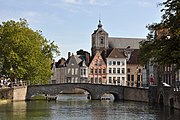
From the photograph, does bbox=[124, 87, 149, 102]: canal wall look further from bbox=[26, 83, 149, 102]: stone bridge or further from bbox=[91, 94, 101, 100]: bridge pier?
bbox=[91, 94, 101, 100]: bridge pier

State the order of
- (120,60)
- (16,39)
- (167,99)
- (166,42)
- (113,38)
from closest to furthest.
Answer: (166,42)
(167,99)
(16,39)
(120,60)
(113,38)

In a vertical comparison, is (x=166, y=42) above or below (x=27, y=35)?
below

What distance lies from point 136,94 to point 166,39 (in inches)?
1169

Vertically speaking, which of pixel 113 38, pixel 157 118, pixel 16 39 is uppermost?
pixel 113 38

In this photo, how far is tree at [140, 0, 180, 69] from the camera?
28391 millimetres

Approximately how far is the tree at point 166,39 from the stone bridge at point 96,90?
2473cm

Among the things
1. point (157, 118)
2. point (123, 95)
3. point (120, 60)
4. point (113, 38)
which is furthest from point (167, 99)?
point (113, 38)

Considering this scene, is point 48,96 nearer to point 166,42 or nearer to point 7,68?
point 7,68

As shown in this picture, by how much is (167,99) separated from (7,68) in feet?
65.5

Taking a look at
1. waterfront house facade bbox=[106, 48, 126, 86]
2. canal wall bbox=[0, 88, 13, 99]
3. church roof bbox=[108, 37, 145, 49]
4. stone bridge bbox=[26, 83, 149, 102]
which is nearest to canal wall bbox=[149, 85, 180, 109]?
stone bridge bbox=[26, 83, 149, 102]

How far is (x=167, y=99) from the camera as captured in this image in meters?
46.5

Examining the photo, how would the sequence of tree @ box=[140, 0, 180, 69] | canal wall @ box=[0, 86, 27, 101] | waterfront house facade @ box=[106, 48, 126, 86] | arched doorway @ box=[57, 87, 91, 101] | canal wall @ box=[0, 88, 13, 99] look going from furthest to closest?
waterfront house facade @ box=[106, 48, 126, 86] → arched doorway @ box=[57, 87, 91, 101] → canal wall @ box=[0, 86, 27, 101] → canal wall @ box=[0, 88, 13, 99] → tree @ box=[140, 0, 180, 69]

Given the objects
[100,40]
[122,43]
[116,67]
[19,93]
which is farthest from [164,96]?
[122,43]

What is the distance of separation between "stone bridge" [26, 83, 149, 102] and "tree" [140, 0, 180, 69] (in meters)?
24.7
